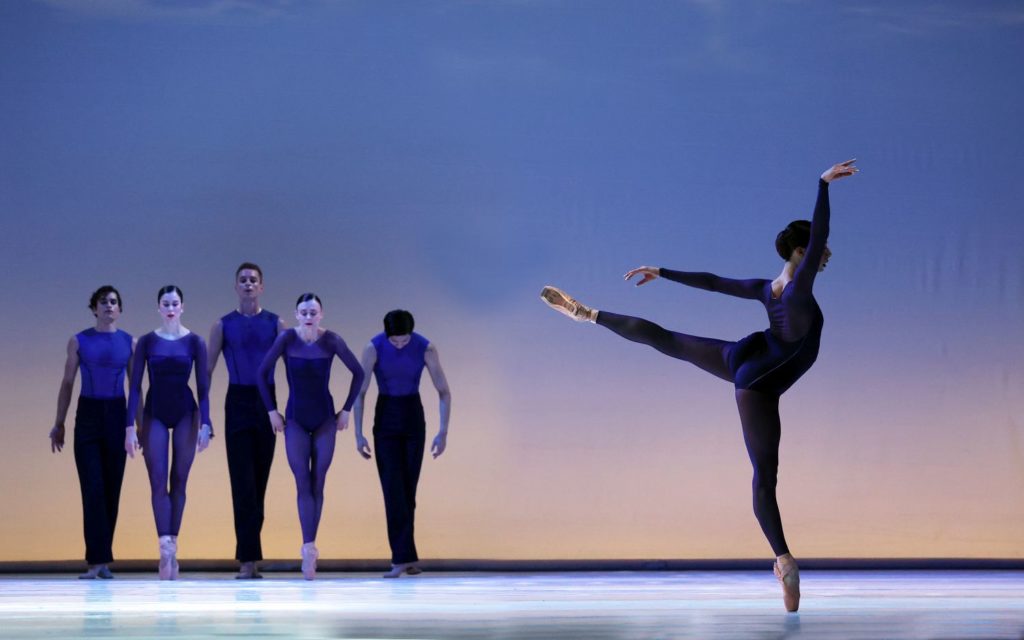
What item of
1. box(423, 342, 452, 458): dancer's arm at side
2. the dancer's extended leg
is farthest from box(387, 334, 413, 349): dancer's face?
the dancer's extended leg

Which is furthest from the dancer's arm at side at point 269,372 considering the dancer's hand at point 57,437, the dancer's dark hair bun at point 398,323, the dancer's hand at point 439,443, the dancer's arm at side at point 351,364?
the dancer's hand at point 57,437

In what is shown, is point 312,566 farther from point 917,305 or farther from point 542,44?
point 917,305

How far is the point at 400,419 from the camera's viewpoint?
6098 millimetres

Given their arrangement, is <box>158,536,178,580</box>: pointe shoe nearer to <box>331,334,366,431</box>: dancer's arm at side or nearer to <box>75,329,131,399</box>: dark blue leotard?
<box>75,329,131,399</box>: dark blue leotard

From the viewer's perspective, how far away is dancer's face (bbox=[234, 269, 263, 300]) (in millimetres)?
6094

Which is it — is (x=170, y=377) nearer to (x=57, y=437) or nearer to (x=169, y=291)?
(x=169, y=291)

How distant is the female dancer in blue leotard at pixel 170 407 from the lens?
6.02 m

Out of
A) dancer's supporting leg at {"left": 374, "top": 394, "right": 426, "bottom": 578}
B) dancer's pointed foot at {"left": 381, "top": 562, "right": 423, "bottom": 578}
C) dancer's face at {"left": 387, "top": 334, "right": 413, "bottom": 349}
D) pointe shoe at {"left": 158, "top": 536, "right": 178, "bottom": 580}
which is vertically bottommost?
dancer's pointed foot at {"left": 381, "top": 562, "right": 423, "bottom": 578}

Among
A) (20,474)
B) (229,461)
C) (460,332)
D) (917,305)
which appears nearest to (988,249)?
(917,305)

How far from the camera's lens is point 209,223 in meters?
6.76

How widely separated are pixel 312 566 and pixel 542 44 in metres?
2.89

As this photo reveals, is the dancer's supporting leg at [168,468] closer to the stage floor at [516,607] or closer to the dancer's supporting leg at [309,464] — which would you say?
the stage floor at [516,607]

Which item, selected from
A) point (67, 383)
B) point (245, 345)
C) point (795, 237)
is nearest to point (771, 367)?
point (795, 237)

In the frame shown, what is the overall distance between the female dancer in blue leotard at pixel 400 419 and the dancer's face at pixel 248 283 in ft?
1.93
